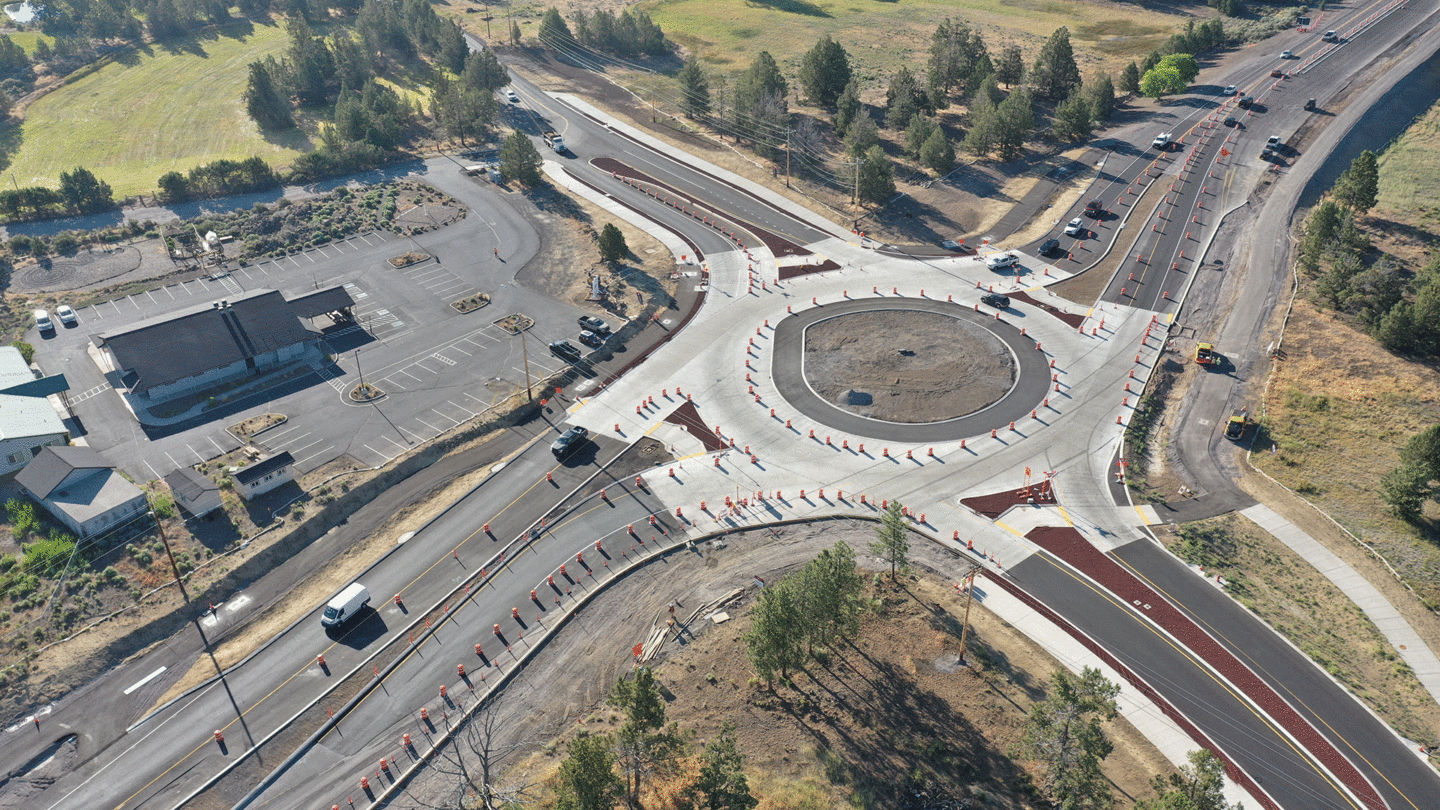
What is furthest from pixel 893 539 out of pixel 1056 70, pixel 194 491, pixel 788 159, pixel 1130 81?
pixel 1130 81

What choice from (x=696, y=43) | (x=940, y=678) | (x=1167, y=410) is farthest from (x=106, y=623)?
(x=696, y=43)

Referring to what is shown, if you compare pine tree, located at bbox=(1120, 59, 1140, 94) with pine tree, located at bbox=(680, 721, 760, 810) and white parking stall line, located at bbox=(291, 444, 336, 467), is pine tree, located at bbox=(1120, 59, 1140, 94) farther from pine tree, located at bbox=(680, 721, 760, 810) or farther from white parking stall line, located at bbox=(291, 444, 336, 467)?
pine tree, located at bbox=(680, 721, 760, 810)

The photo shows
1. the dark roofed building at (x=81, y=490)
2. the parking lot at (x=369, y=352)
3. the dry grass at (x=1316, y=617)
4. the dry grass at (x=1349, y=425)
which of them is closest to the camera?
the dry grass at (x=1316, y=617)

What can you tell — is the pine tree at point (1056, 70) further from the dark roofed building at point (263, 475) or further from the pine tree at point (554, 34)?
the dark roofed building at point (263, 475)

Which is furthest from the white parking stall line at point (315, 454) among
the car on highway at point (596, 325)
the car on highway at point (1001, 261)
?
the car on highway at point (1001, 261)

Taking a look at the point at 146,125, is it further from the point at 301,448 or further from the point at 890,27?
the point at 890,27

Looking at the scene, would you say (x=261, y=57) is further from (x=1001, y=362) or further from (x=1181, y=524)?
(x=1181, y=524)
